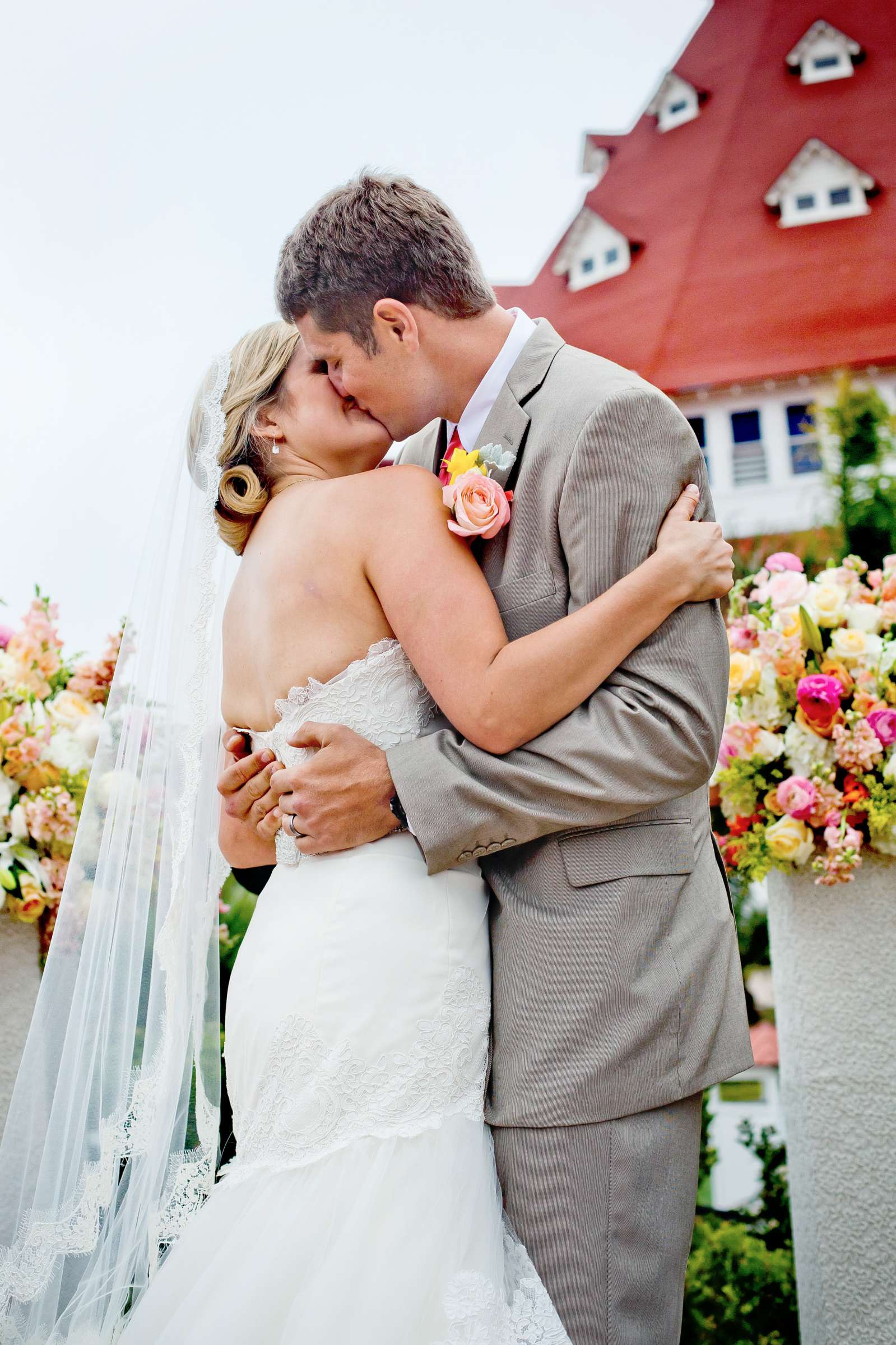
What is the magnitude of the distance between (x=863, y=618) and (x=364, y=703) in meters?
1.32

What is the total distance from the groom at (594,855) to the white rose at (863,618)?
96 centimetres

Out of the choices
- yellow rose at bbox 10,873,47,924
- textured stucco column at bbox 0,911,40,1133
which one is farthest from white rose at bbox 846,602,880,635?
textured stucco column at bbox 0,911,40,1133

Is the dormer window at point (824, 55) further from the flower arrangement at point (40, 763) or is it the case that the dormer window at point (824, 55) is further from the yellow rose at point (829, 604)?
the flower arrangement at point (40, 763)

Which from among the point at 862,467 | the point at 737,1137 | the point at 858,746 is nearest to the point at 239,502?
the point at 858,746

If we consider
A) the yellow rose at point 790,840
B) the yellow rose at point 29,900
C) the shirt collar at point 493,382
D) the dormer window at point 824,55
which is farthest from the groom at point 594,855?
the dormer window at point 824,55

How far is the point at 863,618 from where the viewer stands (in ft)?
7.95

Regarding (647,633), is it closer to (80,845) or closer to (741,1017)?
(741,1017)

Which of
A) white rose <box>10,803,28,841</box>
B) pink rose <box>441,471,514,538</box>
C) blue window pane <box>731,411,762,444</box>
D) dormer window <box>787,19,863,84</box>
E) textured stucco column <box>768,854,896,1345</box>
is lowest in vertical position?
textured stucco column <box>768,854,896,1345</box>

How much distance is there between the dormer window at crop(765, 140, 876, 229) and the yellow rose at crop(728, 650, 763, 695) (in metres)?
1.95

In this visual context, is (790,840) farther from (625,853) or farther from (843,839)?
(625,853)

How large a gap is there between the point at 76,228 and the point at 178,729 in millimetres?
2679

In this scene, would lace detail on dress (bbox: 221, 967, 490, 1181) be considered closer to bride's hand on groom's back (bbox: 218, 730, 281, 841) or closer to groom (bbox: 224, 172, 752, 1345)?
groom (bbox: 224, 172, 752, 1345)

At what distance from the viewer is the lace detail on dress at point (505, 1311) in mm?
1289

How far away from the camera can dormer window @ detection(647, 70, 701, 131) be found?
3.81 m
